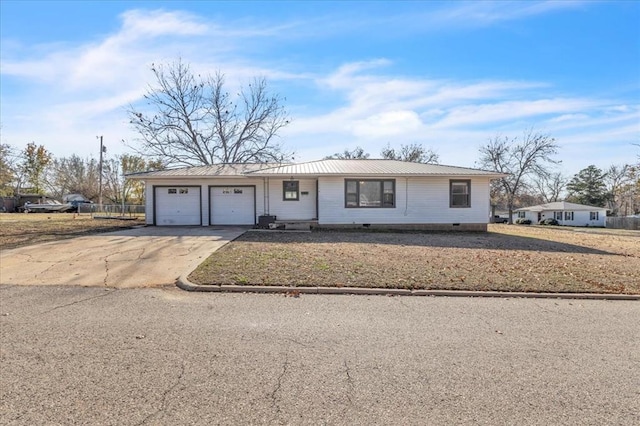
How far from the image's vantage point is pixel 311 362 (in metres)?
3.61

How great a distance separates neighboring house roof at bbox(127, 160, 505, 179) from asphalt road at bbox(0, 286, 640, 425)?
11.2 metres

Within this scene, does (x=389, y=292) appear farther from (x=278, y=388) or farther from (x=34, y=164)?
(x=34, y=164)

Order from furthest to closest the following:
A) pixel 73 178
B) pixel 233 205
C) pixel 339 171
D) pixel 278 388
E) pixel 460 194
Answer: pixel 73 178 < pixel 233 205 < pixel 460 194 < pixel 339 171 < pixel 278 388

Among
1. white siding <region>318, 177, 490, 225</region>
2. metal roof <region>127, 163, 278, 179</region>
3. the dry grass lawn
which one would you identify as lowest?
the dry grass lawn

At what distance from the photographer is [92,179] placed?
55406 mm

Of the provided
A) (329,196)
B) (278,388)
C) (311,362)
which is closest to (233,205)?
(329,196)

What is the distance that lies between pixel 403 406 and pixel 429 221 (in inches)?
601

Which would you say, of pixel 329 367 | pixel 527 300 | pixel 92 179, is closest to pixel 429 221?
pixel 527 300

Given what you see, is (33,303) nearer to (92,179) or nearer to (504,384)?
(504,384)

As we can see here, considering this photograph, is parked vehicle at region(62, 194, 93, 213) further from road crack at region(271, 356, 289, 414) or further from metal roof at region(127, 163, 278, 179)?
→ road crack at region(271, 356, 289, 414)

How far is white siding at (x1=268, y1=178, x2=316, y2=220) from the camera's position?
17906 mm

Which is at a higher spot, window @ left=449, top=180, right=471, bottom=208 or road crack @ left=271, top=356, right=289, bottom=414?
window @ left=449, top=180, right=471, bottom=208

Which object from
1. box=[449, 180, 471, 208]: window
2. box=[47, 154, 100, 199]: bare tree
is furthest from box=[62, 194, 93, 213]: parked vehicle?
box=[449, 180, 471, 208]: window

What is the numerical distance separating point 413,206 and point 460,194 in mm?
2315
